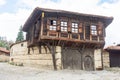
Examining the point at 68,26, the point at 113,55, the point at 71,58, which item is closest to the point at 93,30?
the point at 68,26

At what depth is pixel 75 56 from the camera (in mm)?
21688

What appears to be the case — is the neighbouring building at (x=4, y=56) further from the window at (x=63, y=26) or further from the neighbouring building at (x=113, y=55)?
the window at (x=63, y=26)

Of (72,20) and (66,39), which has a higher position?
(72,20)

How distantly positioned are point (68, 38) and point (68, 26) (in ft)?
4.26

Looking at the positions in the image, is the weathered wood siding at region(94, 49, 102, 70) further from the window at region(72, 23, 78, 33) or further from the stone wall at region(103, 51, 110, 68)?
the stone wall at region(103, 51, 110, 68)

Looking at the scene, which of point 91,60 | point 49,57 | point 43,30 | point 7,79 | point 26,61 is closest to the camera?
point 7,79

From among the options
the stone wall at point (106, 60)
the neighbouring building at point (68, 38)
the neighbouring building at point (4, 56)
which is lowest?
the neighbouring building at point (4, 56)

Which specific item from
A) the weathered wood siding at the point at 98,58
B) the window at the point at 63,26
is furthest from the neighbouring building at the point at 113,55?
the window at the point at 63,26

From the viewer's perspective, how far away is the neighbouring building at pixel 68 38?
19984mm

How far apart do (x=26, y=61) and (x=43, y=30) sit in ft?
29.7

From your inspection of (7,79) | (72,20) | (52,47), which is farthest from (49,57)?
(7,79)

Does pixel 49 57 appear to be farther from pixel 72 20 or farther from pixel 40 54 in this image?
pixel 72 20

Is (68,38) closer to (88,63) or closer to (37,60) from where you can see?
(88,63)

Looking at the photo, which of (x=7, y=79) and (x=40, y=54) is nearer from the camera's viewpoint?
(x=7, y=79)
